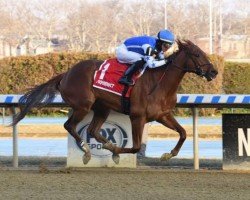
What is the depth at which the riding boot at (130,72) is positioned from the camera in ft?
31.1

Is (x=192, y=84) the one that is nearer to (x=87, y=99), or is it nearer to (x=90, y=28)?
(x=87, y=99)

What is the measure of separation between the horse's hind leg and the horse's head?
4.95 feet

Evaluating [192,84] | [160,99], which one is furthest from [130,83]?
[192,84]

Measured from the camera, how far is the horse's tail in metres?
10.3

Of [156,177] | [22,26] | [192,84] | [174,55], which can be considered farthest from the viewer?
[22,26]

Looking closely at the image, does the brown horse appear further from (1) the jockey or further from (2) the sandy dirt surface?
(2) the sandy dirt surface

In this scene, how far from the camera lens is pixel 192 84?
963 inches

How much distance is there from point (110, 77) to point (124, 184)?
6.31ft

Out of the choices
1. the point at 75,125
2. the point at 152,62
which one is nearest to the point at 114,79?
the point at 152,62

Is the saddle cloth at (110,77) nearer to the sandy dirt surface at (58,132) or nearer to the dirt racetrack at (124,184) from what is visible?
the dirt racetrack at (124,184)

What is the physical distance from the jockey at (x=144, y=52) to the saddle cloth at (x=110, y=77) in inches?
3.8

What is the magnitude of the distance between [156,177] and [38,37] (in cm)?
5074

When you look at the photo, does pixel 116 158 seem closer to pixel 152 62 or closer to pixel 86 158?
pixel 86 158

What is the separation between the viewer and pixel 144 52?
9672 mm
